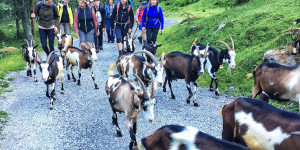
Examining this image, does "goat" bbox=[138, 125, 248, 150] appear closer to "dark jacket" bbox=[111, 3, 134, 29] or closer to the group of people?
the group of people

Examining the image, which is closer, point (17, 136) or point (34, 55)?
point (17, 136)

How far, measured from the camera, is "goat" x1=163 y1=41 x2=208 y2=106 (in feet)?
25.7

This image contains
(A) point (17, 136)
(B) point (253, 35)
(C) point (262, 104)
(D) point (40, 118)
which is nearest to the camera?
(C) point (262, 104)

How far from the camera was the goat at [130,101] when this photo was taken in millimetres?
5078

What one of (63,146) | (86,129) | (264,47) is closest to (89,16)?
(86,129)

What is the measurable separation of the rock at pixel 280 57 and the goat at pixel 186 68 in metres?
2.75

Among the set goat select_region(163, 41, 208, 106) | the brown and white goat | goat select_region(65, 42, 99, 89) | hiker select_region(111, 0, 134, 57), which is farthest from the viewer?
hiker select_region(111, 0, 134, 57)

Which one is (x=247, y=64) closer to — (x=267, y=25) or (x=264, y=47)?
(x=264, y=47)

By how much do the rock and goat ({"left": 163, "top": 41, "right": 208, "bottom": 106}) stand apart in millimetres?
2746


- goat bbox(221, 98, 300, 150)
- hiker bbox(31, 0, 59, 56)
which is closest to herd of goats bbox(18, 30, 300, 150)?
Result: goat bbox(221, 98, 300, 150)

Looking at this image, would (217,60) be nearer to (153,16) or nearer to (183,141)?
(153,16)

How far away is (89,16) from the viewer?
10227mm

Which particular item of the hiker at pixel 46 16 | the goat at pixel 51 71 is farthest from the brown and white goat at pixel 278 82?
the hiker at pixel 46 16

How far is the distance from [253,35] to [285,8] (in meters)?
3.68
